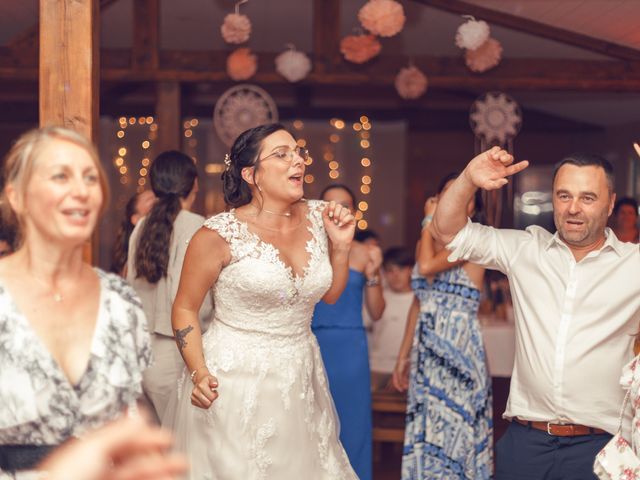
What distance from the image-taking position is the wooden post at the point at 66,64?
255 centimetres

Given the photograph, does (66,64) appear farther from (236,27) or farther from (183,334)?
(236,27)

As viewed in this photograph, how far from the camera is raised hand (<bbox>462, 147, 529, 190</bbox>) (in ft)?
8.74

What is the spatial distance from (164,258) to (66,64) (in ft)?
4.19

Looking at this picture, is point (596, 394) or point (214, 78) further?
point (214, 78)

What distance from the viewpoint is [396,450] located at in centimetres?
570

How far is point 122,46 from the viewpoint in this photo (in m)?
7.77

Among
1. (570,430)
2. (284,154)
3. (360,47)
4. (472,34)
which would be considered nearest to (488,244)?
(570,430)

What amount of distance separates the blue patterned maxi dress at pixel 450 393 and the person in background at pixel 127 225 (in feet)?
4.80

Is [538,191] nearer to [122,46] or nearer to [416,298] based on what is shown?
[122,46]

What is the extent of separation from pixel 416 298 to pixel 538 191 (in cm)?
698

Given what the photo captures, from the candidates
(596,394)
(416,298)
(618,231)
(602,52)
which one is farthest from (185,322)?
(602,52)

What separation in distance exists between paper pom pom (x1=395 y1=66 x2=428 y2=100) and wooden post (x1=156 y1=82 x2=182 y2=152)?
177cm

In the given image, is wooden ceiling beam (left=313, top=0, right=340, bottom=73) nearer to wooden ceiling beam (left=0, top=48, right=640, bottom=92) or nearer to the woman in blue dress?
wooden ceiling beam (left=0, top=48, right=640, bottom=92)

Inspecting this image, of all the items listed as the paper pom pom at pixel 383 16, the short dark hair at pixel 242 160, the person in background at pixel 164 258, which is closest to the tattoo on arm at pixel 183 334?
the short dark hair at pixel 242 160
